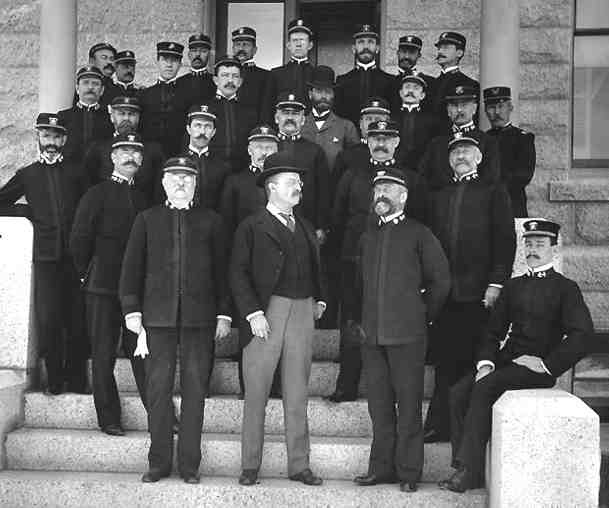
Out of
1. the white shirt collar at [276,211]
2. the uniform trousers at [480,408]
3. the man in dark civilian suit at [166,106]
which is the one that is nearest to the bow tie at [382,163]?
the white shirt collar at [276,211]

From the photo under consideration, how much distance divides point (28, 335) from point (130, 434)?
1.08 m

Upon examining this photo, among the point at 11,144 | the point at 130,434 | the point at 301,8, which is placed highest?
the point at 301,8

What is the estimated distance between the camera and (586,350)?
5605mm

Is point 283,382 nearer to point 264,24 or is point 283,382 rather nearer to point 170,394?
point 170,394

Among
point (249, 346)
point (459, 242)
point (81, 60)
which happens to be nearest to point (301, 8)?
point (81, 60)

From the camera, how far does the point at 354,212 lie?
664 centimetres

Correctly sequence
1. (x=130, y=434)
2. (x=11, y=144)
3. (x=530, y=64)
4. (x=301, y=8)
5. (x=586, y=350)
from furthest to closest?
(x=301, y=8), (x=11, y=144), (x=530, y=64), (x=130, y=434), (x=586, y=350)

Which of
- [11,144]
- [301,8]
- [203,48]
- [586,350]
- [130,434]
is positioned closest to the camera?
[586,350]

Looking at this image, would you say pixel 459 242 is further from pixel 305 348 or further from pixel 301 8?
pixel 301 8

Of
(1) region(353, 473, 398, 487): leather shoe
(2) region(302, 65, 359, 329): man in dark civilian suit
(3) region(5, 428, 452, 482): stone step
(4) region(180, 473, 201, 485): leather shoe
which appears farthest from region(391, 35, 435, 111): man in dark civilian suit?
(4) region(180, 473, 201, 485): leather shoe

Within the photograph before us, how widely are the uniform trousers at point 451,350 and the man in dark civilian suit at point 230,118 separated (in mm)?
2203

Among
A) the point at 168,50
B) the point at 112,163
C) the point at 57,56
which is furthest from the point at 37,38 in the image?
the point at 112,163

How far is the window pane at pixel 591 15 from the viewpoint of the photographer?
913 cm

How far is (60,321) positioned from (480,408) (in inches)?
119
